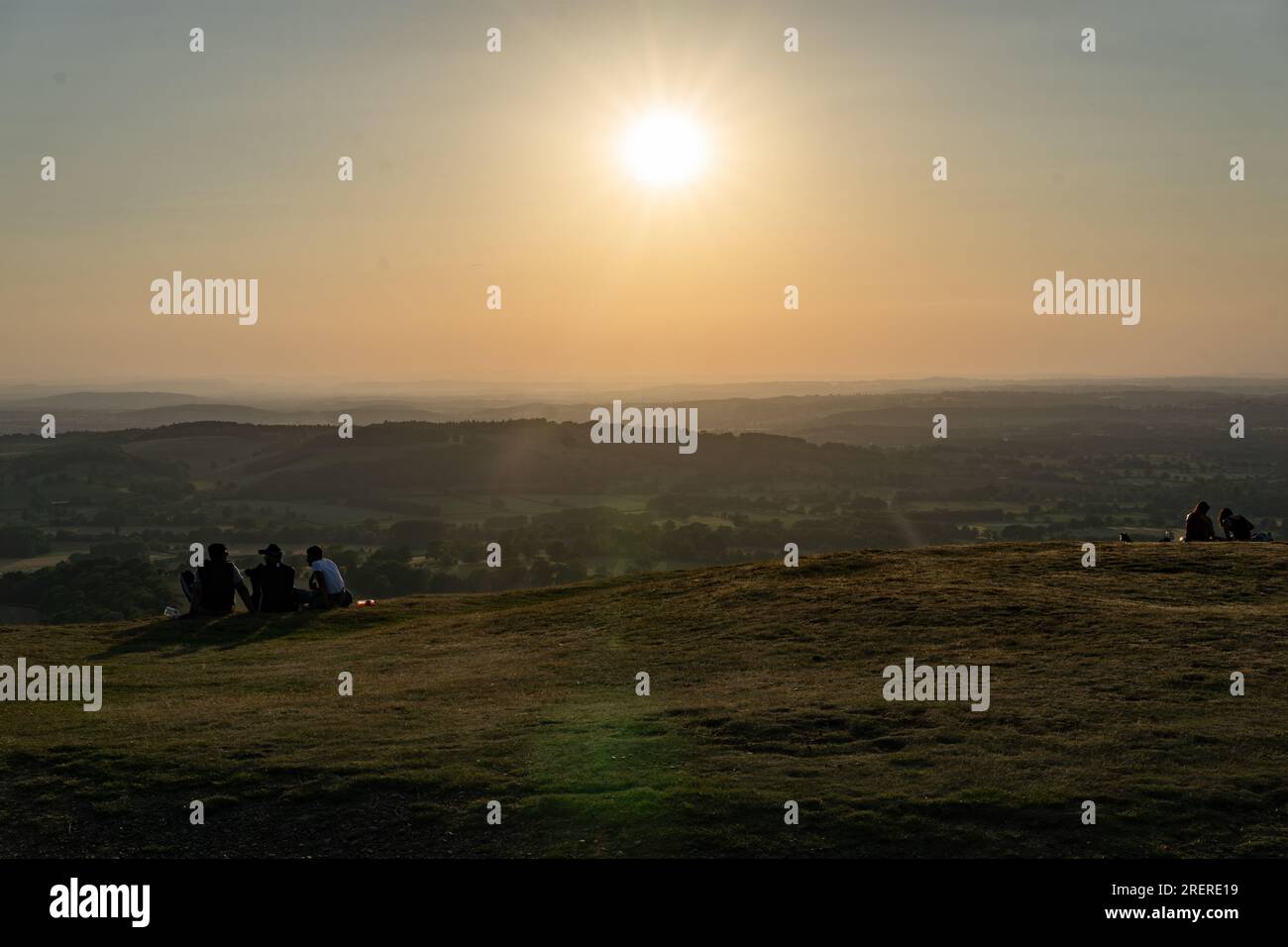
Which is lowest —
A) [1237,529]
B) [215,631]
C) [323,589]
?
[215,631]

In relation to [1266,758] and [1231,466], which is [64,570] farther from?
[1231,466]

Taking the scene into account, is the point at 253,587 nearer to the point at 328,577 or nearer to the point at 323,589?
the point at 323,589

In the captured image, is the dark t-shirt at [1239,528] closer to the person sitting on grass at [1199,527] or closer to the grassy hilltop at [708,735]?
the person sitting on grass at [1199,527]

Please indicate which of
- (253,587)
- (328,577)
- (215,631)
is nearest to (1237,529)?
(328,577)

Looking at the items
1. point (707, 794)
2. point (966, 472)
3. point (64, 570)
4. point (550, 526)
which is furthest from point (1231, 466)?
point (707, 794)

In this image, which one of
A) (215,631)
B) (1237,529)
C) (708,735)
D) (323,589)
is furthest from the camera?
(1237,529)

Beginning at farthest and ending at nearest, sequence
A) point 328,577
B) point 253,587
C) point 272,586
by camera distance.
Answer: point 328,577
point 253,587
point 272,586

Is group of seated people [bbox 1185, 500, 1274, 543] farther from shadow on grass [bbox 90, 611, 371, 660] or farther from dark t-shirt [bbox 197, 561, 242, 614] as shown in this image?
dark t-shirt [bbox 197, 561, 242, 614]
